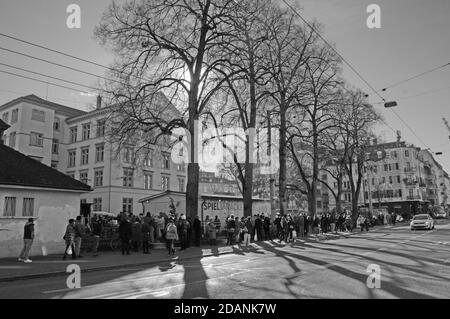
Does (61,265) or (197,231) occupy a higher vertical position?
(197,231)

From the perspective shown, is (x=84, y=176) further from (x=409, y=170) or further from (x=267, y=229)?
(x=409, y=170)

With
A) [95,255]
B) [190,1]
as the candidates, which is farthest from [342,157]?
[95,255]

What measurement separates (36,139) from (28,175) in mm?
39169

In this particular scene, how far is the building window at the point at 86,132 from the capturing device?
60.7 metres

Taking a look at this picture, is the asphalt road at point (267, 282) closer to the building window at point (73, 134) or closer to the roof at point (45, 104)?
the roof at point (45, 104)

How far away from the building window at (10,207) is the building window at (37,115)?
133 ft

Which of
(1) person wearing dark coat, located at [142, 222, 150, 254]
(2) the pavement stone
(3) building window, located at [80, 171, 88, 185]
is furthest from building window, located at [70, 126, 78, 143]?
(2) the pavement stone

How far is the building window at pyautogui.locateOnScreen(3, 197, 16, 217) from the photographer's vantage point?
19.3 meters

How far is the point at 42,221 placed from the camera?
68.0 feet

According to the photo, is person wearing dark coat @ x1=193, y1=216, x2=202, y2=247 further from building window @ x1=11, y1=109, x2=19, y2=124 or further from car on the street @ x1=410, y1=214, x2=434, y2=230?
building window @ x1=11, y1=109, x2=19, y2=124

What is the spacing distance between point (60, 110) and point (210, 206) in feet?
135

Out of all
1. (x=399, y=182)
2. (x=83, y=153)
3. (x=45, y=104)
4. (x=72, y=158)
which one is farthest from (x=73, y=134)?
(x=399, y=182)

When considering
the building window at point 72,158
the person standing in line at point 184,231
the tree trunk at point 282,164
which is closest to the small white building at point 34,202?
the person standing in line at point 184,231
